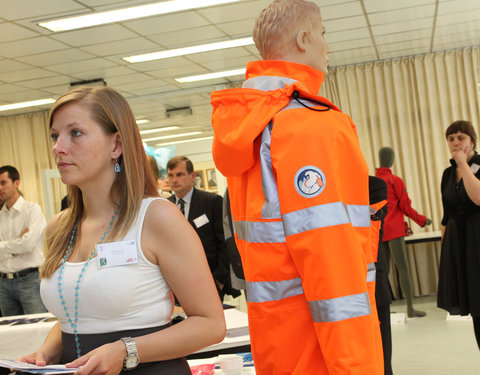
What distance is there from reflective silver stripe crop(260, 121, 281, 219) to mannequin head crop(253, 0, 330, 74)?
269 mm

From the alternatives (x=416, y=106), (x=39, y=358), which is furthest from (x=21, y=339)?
(x=416, y=106)

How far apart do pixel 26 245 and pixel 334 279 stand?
15.0ft

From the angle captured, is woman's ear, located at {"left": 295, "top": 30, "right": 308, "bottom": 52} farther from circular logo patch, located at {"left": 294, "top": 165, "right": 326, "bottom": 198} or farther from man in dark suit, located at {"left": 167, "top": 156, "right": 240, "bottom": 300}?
man in dark suit, located at {"left": 167, "top": 156, "right": 240, "bottom": 300}

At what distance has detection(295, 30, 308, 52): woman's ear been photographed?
165cm

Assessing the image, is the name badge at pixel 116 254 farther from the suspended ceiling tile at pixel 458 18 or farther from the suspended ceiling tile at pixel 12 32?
the suspended ceiling tile at pixel 458 18

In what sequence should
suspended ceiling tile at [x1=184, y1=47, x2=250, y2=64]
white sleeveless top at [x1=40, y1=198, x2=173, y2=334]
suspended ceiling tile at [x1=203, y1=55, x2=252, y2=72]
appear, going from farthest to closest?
suspended ceiling tile at [x1=203, y1=55, x2=252, y2=72]
suspended ceiling tile at [x1=184, y1=47, x2=250, y2=64]
white sleeveless top at [x1=40, y1=198, x2=173, y2=334]

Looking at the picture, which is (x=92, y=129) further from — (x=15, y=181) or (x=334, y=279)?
(x=15, y=181)

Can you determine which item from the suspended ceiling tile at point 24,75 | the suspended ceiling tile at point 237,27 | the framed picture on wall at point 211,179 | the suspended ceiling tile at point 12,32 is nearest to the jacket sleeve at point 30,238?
the suspended ceiling tile at point 12,32

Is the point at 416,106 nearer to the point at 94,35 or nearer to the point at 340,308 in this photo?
the point at 94,35

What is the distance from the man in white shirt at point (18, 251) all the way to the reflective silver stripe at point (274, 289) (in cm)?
427

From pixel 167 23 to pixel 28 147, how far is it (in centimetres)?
514

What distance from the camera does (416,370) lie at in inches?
179

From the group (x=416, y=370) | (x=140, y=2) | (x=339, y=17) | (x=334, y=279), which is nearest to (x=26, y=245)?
(x=140, y=2)

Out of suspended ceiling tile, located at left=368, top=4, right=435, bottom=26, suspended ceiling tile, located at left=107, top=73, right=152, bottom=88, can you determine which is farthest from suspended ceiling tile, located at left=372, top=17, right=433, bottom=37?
suspended ceiling tile, located at left=107, top=73, right=152, bottom=88
